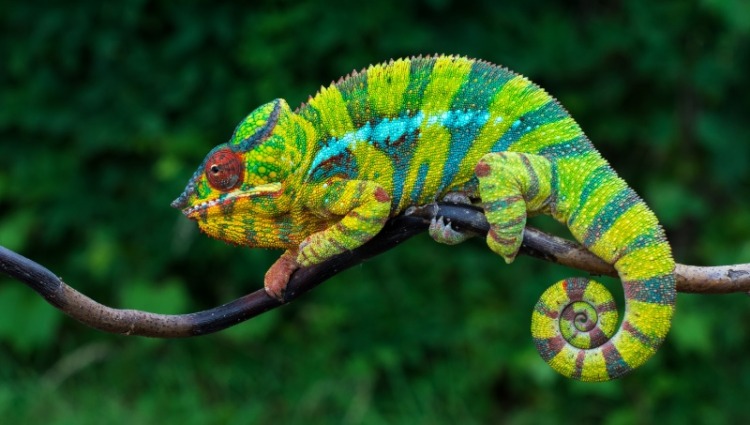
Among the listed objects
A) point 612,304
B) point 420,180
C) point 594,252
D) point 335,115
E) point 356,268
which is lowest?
point 612,304

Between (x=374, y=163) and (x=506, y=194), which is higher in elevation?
(x=374, y=163)

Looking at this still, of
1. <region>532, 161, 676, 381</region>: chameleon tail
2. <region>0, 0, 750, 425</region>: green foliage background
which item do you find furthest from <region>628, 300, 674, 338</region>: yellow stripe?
<region>0, 0, 750, 425</region>: green foliage background

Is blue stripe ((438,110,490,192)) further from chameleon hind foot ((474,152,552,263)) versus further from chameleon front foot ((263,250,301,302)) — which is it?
chameleon front foot ((263,250,301,302))

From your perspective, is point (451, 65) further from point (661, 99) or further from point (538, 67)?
point (661, 99)

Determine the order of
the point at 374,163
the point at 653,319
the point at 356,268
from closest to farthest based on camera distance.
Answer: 1. the point at 653,319
2. the point at 374,163
3. the point at 356,268

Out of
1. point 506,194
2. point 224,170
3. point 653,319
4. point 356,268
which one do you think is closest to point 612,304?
point 653,319

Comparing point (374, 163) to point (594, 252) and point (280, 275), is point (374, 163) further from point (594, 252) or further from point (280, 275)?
point (594, 252)

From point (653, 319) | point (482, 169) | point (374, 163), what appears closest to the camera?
point (653, 319)

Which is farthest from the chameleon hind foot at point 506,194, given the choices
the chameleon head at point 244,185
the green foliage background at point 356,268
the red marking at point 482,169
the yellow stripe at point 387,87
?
the green foliage background at point 356,268

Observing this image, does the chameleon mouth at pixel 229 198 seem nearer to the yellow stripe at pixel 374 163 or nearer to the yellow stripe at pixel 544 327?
the yellow stripe at pixel 374 163
